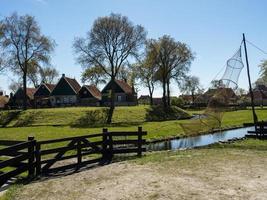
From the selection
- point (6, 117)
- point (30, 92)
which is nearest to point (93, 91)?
point (30, 92)

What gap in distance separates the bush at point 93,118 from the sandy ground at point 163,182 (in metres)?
34.7

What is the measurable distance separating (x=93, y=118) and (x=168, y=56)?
76.1 feet

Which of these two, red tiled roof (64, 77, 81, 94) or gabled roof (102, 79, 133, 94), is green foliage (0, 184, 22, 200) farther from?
gabled roof (102, 79, 133, 94)

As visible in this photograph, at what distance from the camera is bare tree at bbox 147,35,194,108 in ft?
217

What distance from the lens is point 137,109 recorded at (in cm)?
5703

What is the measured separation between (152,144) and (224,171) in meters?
13.1

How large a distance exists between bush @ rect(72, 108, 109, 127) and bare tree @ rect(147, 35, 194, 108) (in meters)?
16.3

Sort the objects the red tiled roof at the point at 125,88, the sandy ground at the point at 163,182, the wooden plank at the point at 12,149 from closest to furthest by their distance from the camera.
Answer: the sandy ground at the point at 163,182 → the wooden plank at the point at 12,149 → the red tiled roof at the point at 125,88

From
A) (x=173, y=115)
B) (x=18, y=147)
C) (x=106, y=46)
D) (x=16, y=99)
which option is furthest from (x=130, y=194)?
(x=16, y=99)

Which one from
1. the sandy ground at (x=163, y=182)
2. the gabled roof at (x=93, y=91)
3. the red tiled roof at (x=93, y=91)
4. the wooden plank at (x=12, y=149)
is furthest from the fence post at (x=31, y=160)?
the red tiled roof at (x=93, y=91)

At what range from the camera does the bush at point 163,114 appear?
179 feet

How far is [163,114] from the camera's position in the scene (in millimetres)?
58000

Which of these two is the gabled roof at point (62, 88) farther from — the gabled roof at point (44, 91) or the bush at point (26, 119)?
the bush at point (26, 119)

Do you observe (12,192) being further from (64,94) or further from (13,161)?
(64,94)
